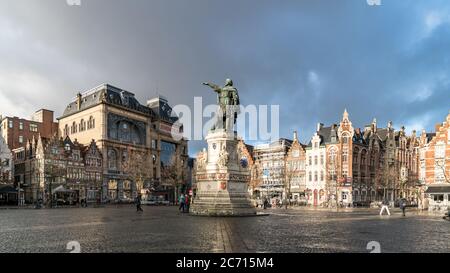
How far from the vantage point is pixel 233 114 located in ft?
109

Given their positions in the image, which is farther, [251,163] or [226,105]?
[251,163]

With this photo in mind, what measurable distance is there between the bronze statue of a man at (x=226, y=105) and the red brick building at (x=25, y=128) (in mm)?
76024

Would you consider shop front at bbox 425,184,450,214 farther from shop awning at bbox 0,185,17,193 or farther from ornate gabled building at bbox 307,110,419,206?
shop awning at bbox 0,185,17,193

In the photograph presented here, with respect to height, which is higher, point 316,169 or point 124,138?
point 124,138

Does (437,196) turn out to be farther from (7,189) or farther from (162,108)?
(162,108)

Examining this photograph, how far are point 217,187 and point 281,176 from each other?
209ft

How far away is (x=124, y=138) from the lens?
99.5 m

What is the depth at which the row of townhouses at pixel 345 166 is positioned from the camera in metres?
82.7

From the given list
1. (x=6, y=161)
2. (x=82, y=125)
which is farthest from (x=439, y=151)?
(x=6, y=161)

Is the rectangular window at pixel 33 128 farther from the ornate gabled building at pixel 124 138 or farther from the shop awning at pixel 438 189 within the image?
the shop awning at pixel 438 189

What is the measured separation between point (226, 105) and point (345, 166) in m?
57.1
